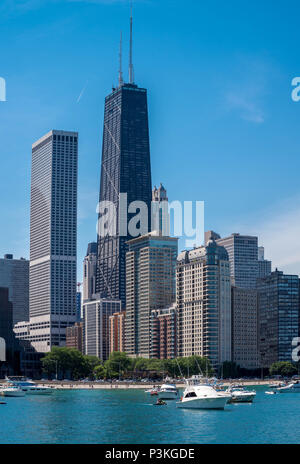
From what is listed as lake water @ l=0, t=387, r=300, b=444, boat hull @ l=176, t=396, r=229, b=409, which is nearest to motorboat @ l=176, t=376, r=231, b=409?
boat hull @ l=176, t=396, r=229, b=409

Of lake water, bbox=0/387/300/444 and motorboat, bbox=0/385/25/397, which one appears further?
motorboat, bbox=0/385/25/397

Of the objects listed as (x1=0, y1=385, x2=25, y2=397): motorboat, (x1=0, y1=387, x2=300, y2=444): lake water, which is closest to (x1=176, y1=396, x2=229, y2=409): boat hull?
(x1=0, y1=387, x2=300, y2=444): lake water

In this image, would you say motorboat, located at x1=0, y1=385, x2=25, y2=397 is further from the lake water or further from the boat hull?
the boat hull

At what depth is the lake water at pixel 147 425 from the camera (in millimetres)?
84125

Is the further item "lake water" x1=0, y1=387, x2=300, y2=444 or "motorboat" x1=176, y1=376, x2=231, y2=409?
"motorboat" x1=176, y1=376, x2=231, y2=409

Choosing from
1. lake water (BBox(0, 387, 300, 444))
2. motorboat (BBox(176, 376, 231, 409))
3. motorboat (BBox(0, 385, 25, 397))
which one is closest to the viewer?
lake water (BBox(0, 387, 300, 444))

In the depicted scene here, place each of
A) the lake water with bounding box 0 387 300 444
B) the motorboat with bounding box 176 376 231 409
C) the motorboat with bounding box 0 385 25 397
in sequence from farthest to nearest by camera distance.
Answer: the motorboat with bounding box 0 385 25 397
the motorboat with bounding box 176 376 231 409
the lake water with bounding box 0 387 300 444

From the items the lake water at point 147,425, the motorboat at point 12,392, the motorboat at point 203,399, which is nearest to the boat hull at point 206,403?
the motorboat at point 203,399

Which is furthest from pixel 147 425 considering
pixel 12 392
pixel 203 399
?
pixel 12 392

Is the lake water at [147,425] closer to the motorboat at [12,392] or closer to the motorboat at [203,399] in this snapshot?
the motorboat at [203,399]

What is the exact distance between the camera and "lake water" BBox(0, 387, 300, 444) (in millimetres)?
84125

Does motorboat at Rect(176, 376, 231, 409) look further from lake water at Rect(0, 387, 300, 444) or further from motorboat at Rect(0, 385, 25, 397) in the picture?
motorboat at Rect(0, 385, 25, 397)

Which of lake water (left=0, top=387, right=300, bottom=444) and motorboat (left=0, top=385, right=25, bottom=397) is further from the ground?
lake water (left=0, top=387, right=300, bottom=444)
